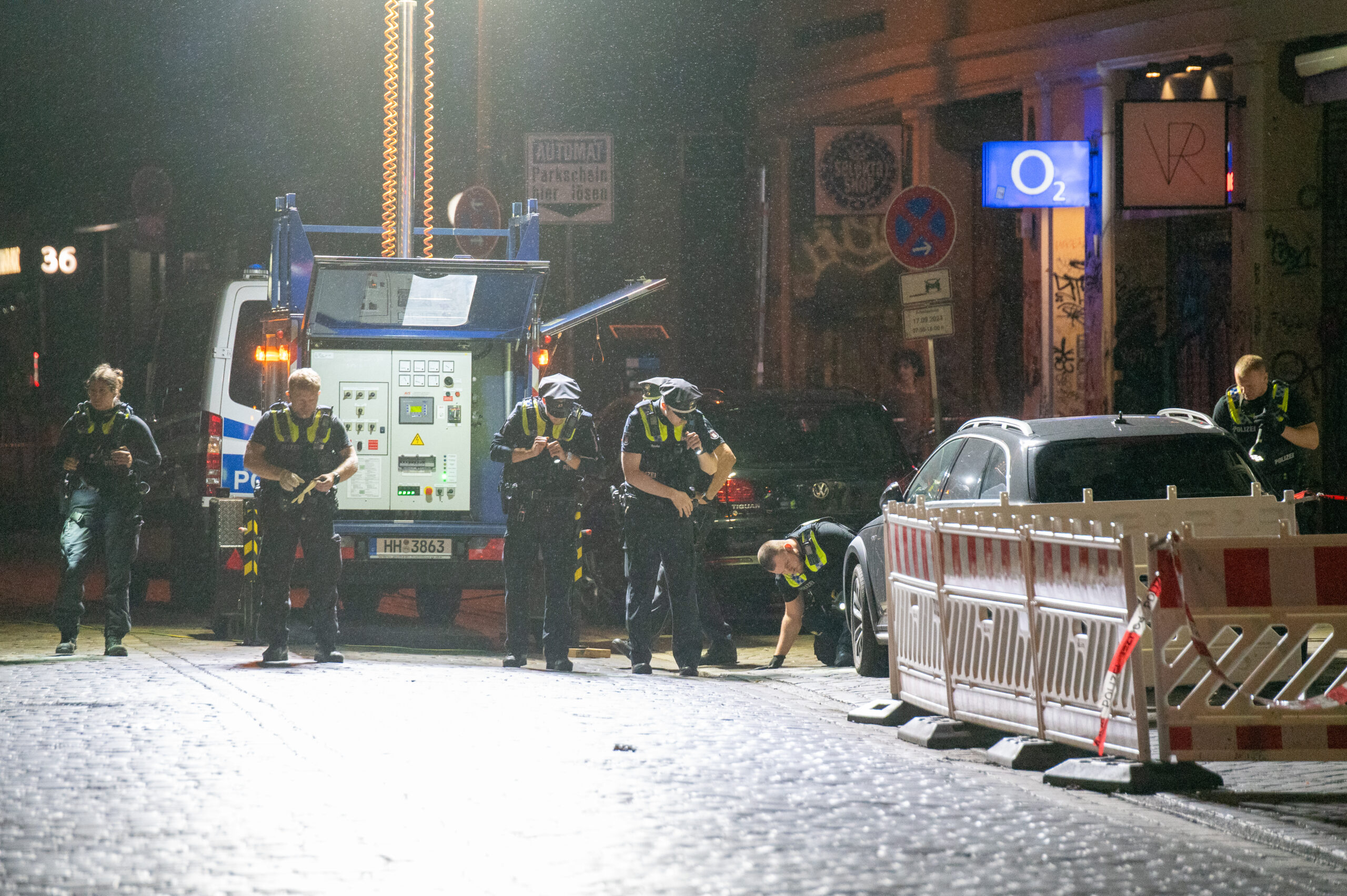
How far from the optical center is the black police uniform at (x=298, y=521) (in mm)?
11836

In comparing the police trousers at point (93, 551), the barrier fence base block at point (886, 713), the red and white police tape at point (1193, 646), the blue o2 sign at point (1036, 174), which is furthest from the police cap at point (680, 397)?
the blue o2 sign at point (1036, 174)

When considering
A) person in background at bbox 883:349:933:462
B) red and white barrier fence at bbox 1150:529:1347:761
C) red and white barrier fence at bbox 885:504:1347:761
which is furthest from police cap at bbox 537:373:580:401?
person in background at bbox 883:349:933:462

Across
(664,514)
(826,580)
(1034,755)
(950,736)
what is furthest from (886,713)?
(826,580)

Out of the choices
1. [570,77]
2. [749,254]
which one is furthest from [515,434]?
[570,77]

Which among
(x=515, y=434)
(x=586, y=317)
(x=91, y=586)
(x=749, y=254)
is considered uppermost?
(x=749, y=254)

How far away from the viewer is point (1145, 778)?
7336 millimetres

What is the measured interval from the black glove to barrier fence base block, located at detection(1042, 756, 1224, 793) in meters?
5.81

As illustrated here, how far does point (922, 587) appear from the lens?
9.25 metres

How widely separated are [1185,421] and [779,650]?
10.3 feet

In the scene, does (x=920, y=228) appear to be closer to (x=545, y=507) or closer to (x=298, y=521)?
(x=545, y=507)

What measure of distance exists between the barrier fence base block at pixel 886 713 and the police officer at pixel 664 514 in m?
2.20

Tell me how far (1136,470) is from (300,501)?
4987mm

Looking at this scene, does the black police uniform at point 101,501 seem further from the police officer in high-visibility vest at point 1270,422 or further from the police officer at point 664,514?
the police officer in high-visibility vest at point 1270,422

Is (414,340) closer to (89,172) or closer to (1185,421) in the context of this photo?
(1185,421)
